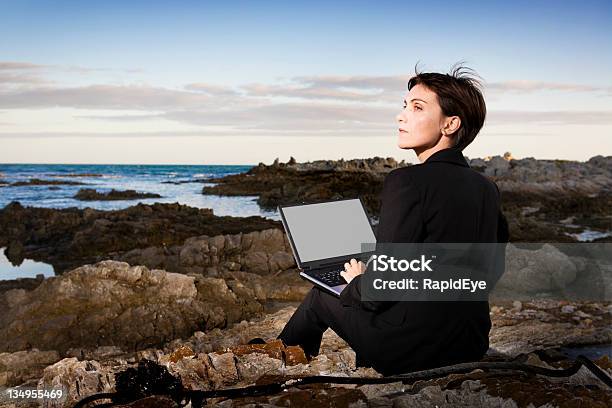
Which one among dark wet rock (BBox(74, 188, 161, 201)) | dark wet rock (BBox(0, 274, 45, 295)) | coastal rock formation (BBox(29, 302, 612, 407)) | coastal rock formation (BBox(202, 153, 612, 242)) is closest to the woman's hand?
coastal rock formation (BBox(29, 302, 612, 407))

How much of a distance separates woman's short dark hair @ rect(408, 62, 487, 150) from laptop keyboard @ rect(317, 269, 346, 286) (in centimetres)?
112

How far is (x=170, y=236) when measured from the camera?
1552 cm

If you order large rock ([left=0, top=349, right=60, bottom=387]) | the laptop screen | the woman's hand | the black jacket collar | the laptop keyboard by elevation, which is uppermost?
the black jacket collar

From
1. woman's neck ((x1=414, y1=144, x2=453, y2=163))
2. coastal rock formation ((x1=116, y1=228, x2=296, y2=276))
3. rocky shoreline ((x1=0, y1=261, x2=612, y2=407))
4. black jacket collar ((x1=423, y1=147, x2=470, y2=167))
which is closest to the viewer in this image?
black jacket collar ((x1=423, y1=147, x2=470, y2=167))

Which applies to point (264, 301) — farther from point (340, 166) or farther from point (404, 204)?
point (340, 166)

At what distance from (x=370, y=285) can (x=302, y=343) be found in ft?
4.13

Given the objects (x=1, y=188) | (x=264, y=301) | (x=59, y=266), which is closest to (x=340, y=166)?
(x=1, y=188)

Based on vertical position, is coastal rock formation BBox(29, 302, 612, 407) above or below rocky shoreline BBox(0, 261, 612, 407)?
above

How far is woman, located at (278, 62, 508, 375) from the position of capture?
3.04 m

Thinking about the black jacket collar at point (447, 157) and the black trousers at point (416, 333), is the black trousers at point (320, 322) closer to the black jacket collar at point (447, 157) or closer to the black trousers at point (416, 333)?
the black trousers at point (416, 333)

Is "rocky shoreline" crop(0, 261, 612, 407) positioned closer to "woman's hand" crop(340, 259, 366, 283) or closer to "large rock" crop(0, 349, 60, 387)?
"large rock" crop(0, 349, 60, 387)

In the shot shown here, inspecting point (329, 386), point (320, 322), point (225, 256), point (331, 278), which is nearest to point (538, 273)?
point (225, 256)

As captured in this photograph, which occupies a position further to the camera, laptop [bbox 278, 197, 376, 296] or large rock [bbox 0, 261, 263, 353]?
large rock [bbox 0, 261, 263, 353]

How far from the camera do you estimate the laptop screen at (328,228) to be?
401 centimetres
